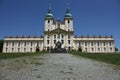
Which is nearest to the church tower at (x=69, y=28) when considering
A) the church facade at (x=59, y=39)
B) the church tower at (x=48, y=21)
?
the church facade at (x=59, y=39)

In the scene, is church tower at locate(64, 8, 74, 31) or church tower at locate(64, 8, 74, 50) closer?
church tower at locate(64, 8, 74, 50)

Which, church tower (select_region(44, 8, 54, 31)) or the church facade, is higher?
church tower (select_region(44, 8, 54, 31))

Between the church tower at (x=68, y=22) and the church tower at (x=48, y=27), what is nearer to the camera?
the church tower at (x=48, y=27)

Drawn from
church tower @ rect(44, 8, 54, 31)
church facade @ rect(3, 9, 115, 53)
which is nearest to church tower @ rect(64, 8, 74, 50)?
church facade @ rect(3, 9, 115, 53)

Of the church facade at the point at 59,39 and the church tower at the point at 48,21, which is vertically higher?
the church tower at the point at 48,21

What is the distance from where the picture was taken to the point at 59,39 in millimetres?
82562

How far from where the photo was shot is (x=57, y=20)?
86125 mm

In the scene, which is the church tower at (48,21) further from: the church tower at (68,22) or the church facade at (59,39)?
the church tower at (68,22)

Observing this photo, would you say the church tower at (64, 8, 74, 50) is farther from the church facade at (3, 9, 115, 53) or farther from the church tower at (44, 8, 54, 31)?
the church tower at (44, 8, 54, 31)

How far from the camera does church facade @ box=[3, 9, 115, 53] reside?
8262cm

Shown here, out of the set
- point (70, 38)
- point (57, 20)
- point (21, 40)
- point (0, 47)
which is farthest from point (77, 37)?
point (0, 47)

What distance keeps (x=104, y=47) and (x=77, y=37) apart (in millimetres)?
13923

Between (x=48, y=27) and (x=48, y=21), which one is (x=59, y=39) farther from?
(x=48, y=21)

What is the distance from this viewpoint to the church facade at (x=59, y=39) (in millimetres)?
82625
